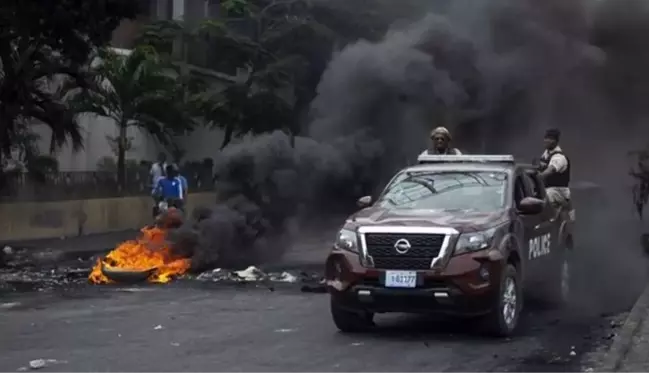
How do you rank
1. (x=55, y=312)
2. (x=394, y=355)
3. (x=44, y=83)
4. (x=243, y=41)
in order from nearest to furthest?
(x=394, y=355), (x=55, y=312), (x=44, y=83), (x=243, y=41)

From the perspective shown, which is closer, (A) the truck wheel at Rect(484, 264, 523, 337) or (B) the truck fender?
(A) the truck wheel at Rect(484, 264, 523, 337)

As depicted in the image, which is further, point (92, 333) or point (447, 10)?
point (447, 10)

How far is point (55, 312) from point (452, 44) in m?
9.79

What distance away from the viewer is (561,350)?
361 inches

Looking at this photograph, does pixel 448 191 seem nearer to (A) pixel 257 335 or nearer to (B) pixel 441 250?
(B) pixel 441 250

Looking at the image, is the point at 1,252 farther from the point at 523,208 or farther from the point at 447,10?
the point at 523,208

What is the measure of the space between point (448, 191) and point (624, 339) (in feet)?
7.91

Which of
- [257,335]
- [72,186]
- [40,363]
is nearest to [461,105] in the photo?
[72,186]

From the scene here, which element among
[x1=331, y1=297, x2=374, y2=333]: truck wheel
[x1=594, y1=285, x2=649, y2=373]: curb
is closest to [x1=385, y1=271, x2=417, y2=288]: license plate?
[x1=331, y1=297, x2=374, y2=333]: truck wheel

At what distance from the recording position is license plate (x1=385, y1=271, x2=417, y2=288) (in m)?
Result: 9.34

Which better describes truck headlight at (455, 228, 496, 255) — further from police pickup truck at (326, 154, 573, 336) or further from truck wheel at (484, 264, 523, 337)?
truck wheel at (484, 264, 523, 337)

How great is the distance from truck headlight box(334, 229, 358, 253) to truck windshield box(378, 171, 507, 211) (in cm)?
81

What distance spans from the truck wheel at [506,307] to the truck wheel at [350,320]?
122 cm

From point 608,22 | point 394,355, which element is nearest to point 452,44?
point 608,22
